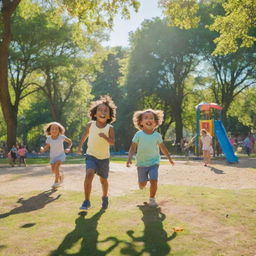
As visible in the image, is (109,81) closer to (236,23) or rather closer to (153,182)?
(236,23)

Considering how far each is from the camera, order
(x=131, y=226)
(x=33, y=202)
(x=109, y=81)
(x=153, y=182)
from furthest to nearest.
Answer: (x=109, y=81), (x=33, y=202), (x=153, y=182), (x=131, y=226)

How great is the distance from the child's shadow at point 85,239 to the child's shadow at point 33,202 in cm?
135

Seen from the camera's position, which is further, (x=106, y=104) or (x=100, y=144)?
(x=106, y=104)

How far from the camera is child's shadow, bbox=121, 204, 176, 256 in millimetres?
3955

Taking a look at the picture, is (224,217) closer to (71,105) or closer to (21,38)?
(21,38)

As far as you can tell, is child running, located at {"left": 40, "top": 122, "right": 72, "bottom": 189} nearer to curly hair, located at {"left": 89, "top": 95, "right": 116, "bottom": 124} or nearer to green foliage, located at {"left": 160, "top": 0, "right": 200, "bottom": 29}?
curly hair, located at {"left": 89, "top": 95, "right": 116, "bottom": 124}

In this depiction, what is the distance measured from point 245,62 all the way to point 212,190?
100ft

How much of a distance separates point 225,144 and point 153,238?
17.8 meters

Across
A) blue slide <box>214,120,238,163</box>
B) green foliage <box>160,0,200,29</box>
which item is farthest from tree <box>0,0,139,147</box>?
blue slide <box>214,120,238,163</box>

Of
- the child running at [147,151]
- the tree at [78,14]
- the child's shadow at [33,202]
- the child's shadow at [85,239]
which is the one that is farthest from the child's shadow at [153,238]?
the tree at [78,14]

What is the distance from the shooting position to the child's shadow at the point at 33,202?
20.6 ft

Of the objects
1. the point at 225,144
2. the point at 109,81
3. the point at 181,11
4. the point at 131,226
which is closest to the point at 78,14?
the point at 181,11

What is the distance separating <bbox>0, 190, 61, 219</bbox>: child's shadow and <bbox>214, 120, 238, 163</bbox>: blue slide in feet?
48.0

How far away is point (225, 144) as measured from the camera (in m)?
21.4
